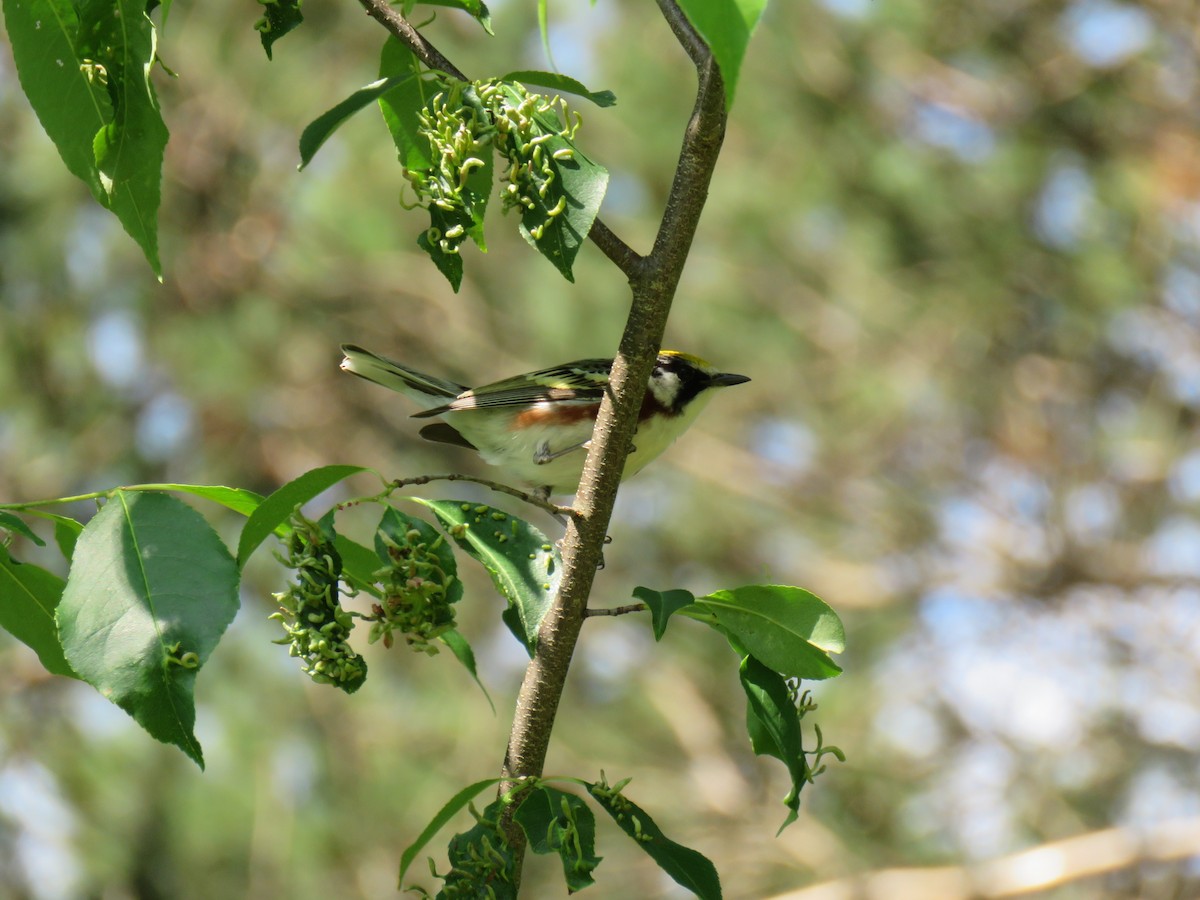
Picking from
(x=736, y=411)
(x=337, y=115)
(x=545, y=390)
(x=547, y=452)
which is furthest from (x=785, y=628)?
(x=736, y=411)

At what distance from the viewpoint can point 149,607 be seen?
48.8 inches

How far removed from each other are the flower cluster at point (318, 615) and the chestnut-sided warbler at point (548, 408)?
72.7 inches

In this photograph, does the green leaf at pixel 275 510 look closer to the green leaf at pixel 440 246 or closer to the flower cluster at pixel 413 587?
the flower cluster at pixel 413 587

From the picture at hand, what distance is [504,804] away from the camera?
56.0 inches

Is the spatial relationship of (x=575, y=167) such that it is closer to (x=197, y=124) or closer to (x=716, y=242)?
(x=197, y=124)

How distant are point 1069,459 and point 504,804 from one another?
7098 millimetres

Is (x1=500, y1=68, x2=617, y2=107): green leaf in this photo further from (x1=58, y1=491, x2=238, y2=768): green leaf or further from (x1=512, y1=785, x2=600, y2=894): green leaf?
(x1=512, y1=785, x2=600, y2=894): green leaf

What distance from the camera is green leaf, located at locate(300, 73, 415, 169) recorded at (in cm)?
132

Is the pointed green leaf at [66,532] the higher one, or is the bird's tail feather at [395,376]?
the pointed green leaf at [66,532]

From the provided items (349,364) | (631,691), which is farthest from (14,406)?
(349,364)

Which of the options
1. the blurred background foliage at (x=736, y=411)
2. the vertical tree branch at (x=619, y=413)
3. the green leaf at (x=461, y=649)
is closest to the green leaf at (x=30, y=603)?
the green leaf at (x=461, y=649)

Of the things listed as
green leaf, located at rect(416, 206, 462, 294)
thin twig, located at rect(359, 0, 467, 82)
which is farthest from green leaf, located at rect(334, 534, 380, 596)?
thin twig, located at rect(359, 0, 467, 82)

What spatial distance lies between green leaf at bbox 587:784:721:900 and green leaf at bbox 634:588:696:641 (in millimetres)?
211

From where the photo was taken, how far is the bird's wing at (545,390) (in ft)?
11.2
